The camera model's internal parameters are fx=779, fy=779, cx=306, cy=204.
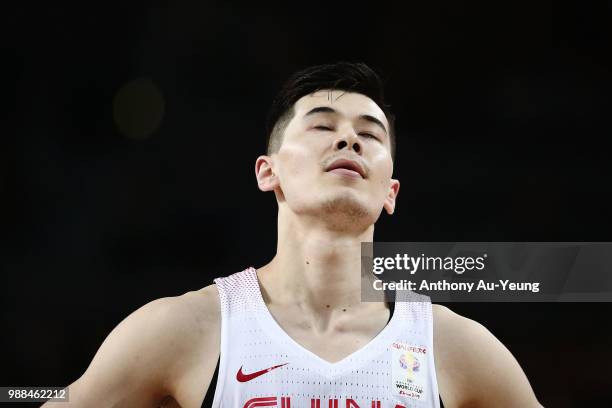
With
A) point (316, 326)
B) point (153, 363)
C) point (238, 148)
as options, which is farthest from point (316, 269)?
point (238, 148)

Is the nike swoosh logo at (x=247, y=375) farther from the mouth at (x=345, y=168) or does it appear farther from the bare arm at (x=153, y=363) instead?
the mouth at (x=345, y=168)

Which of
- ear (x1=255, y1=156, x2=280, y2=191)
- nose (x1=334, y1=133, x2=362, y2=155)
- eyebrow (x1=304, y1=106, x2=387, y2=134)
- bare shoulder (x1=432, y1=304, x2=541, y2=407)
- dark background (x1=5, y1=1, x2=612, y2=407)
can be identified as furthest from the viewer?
dark background (x1=5, y1=1, x2=612, y2=407)

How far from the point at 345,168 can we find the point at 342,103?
434mm

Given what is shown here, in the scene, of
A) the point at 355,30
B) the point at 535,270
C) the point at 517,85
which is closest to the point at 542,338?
the point at 535,270

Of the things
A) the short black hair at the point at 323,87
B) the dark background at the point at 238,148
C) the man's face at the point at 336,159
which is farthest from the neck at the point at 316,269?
the dark background at the point at 238,148

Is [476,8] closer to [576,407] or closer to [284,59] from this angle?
[284,59]

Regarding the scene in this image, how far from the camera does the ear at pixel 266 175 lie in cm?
407

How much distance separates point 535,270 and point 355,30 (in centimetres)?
227

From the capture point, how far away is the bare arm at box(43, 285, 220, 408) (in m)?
3.43

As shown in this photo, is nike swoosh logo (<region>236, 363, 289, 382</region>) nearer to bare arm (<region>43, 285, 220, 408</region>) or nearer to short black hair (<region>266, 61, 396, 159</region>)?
bare arm (<region>43, 285, 220, 408</region>)

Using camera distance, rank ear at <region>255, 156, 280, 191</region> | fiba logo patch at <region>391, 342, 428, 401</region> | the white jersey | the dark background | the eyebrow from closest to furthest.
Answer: the white jersey < fiba logo patch at <region>391, 342, 428, 401</region> < the eyebrow < ear at <region>255, 156, 280, 191</region> < the dark background

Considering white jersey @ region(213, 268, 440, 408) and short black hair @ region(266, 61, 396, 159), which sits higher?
short black hair @ region(266, 61, 396, 159)

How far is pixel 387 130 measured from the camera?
13.5 feet

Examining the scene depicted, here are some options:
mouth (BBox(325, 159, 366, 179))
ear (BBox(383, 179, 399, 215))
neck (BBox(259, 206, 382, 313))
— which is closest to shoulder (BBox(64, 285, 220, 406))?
neck (BBox(259, 206, 382, 313))
